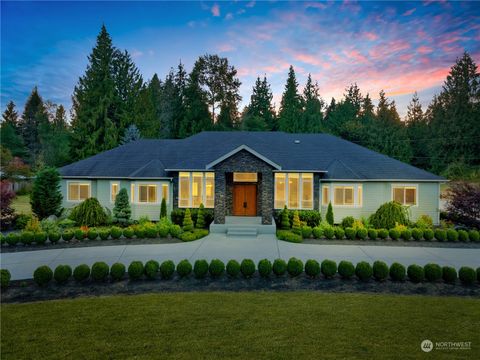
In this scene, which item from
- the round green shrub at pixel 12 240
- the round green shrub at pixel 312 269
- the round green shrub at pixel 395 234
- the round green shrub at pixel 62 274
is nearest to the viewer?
the round green shrub at pixel 62 274

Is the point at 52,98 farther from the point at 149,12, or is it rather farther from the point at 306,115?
the point at 149,12

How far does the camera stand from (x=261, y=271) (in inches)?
335

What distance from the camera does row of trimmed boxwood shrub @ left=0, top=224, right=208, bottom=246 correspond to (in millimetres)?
12266

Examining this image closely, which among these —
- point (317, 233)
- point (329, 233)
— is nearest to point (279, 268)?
point (317, 233)

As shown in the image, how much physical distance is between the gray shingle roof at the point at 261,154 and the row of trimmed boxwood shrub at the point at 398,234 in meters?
4.43

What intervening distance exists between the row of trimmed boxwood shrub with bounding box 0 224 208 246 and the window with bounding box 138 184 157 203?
4092 mm

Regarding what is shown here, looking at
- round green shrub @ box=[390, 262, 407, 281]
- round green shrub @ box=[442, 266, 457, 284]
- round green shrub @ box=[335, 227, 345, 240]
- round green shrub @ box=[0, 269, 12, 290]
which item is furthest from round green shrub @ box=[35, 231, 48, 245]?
round green shrub @ box=[442, 266, 457, 284]

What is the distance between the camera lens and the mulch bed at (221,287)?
24.6 ft

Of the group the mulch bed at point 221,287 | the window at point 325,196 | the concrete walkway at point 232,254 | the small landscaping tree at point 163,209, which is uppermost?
the window at point 325,196

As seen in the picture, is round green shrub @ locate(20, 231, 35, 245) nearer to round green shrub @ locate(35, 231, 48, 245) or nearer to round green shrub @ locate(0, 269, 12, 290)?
round green shrub @ locate(35, 231, 48, 245)

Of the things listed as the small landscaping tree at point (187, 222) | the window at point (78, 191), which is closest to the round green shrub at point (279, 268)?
the small landscaping tree at point (187, 222)

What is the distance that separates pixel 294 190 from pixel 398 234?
6428 millimetres

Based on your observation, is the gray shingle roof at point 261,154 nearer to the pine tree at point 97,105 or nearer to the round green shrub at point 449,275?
the round green shrub at point 449,275

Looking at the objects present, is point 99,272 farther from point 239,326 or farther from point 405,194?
point 405,194
